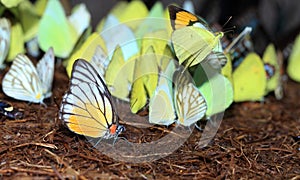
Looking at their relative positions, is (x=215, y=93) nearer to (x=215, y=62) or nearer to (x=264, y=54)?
(x=215, y=62)

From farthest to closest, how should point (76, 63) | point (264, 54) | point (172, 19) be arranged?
point (264, 54)
point (172, 19)
point (76, 63)

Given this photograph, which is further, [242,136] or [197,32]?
[242,136]

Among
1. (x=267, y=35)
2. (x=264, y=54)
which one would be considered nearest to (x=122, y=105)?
(x=264, y=54)

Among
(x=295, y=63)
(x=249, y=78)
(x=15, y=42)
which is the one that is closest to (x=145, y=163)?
(x=249, y=78)

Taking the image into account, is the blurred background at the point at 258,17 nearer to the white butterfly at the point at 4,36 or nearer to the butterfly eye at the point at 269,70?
the butterfly eye at the point at 269,70

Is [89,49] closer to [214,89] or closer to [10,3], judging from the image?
[10,3]
